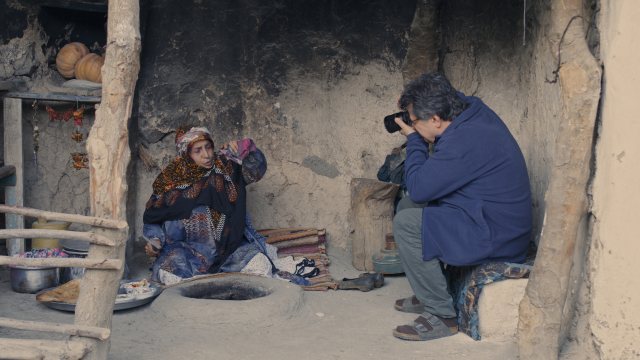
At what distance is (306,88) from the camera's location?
4.80m

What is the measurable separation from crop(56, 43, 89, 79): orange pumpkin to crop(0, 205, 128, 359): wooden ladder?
89.6 inches

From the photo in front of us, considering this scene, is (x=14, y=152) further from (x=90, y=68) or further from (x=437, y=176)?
(x=437, y=176)

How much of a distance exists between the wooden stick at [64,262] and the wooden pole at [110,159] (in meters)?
0.05

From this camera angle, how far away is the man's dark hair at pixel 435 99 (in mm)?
2809

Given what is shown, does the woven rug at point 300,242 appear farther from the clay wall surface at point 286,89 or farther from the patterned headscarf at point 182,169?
the patterned headscarf at point 182,169

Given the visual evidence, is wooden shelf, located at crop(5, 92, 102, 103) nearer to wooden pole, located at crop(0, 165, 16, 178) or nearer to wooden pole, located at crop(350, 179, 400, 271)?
wooden pole, located at crop(0, 165, 16, 178)

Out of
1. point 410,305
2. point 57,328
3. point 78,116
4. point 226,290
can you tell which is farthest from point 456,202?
point 78,116

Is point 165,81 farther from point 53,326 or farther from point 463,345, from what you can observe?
point 463,345

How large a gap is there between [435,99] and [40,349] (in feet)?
7.28

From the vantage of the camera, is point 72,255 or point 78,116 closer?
point 72,255

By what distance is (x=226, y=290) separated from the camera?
3.45m

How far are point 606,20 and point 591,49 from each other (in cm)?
17

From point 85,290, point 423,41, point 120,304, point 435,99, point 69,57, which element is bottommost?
point 120,304

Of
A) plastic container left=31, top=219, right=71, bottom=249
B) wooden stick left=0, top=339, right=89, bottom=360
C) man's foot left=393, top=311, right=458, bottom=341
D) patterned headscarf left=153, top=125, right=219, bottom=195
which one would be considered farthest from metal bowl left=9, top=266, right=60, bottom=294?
man's foot left=393, top=311, right=458, bottom=341
